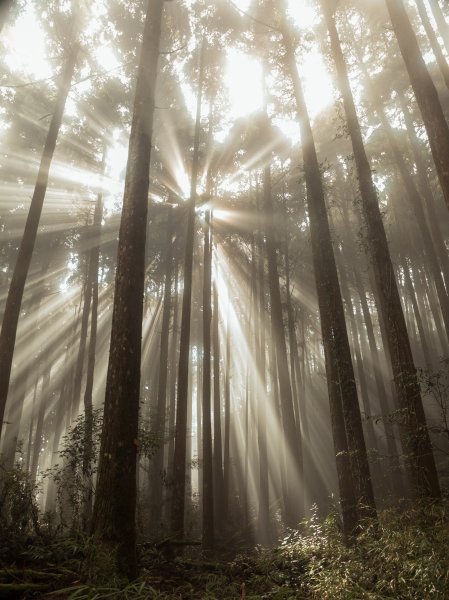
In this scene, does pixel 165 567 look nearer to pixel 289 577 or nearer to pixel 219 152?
pixel 289 577

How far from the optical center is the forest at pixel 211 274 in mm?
4727

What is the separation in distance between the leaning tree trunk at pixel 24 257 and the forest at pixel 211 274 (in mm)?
62

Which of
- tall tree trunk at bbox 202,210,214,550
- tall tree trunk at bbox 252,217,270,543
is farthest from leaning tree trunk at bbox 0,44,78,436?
tall tree trunk at bbox 252,217,270,543

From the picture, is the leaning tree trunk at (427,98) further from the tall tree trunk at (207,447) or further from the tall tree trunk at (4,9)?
the tall tree trunk at (207,447)

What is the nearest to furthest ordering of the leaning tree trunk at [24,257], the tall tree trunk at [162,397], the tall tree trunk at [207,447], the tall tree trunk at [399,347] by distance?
the tall tree trunk at [399,347] → the leaning tree trunk at [24,257] → the tall tree trunk at [207,447] → the tall tree trunk at [162,397]

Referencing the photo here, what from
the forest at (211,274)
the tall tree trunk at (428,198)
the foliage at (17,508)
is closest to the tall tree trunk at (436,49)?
the forest at (211,274)

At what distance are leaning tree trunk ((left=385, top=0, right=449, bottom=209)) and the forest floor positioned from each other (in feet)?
15.9

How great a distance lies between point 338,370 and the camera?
26.4ft

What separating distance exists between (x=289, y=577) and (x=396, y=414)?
9.98 feet

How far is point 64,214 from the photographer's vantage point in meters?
19.9

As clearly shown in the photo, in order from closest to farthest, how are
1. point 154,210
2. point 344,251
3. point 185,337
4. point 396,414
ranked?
point 396,414, point 185,337, point 154,210, point 344,251

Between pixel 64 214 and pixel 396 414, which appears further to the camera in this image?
pixel 64 214

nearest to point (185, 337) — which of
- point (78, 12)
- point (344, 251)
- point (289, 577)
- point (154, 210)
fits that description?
point (289, 577)

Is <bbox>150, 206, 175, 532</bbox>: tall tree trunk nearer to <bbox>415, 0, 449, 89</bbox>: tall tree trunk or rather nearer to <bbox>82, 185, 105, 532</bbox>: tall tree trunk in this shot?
<bbox>82, 185, 105, 532</bbox>: tall tree trunk
